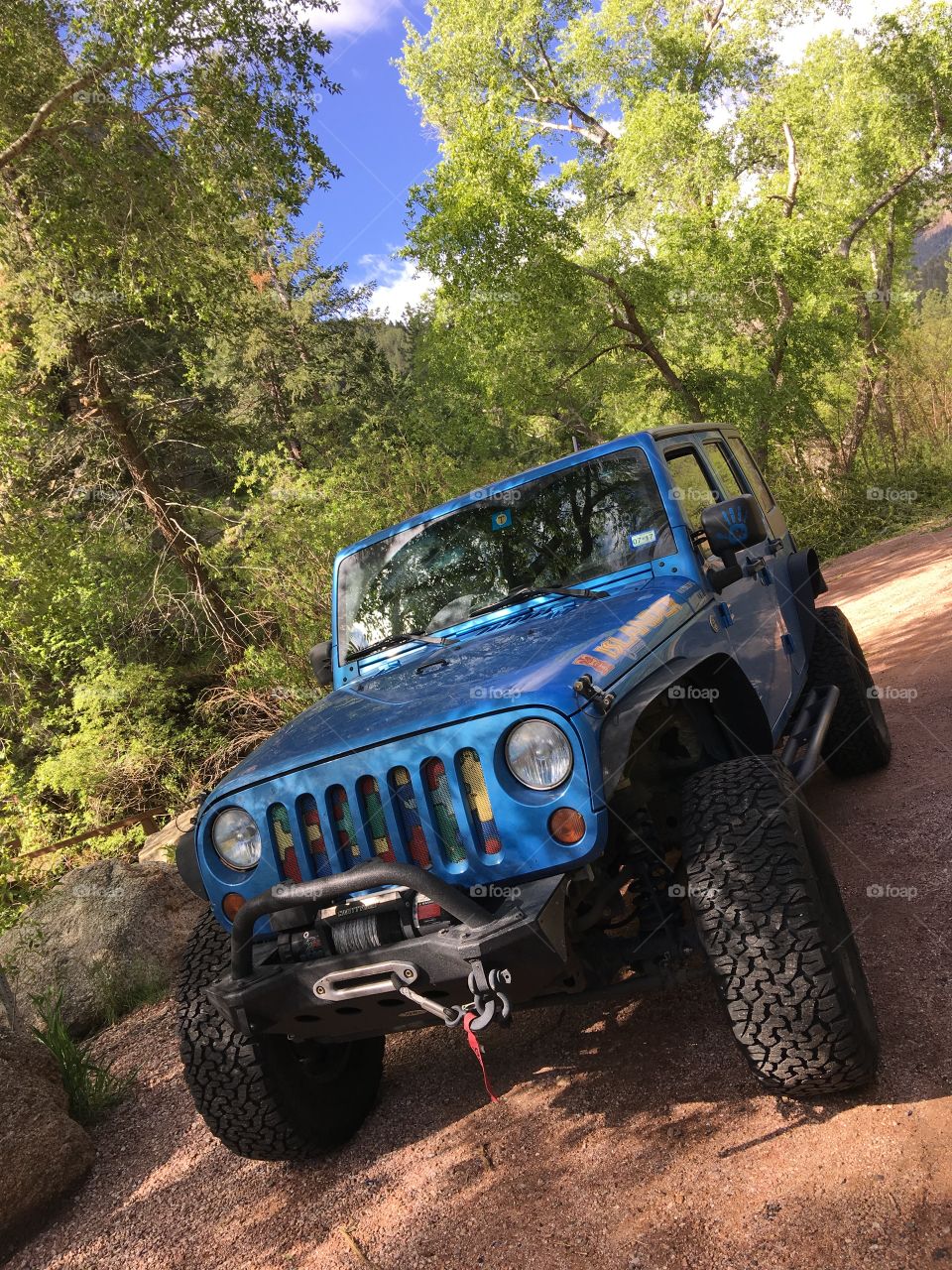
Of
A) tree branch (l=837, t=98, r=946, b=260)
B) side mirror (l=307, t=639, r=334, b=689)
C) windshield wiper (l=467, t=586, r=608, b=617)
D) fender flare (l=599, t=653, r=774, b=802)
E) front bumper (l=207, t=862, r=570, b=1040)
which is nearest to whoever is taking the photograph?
front bumper (l=207, t=862, r=570, b=1040)

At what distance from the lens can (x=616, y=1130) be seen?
2783 millimetres

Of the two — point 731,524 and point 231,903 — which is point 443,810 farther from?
point 731,524

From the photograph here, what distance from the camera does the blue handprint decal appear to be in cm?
333

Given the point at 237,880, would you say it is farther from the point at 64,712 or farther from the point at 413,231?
the point at 413,231

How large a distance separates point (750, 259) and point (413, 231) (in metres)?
5.84

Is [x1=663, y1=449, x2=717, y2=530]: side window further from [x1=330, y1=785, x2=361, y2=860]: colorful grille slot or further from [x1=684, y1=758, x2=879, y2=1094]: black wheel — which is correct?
[x1=330, y1=785, x2=361, y2=860]: colorful grille slot

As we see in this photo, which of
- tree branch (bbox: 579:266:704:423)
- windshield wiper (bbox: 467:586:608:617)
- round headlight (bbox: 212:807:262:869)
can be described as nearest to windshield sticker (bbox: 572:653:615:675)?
windshield wiper (bbox: 467:586:608:617)

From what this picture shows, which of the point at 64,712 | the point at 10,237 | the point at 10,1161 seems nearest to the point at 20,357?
the point at 10,237

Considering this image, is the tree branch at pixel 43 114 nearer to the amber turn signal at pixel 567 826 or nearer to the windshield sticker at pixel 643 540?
the windshield sticker at pixel 643 540

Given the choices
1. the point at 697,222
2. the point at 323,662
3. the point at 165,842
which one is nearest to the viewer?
the point at 323,662

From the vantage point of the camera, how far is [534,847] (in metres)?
2.42

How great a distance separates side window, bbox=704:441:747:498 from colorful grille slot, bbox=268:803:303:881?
273 centimetres

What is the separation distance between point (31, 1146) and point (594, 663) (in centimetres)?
296

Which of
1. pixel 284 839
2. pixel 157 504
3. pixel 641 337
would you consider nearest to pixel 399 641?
pixel 284 839
